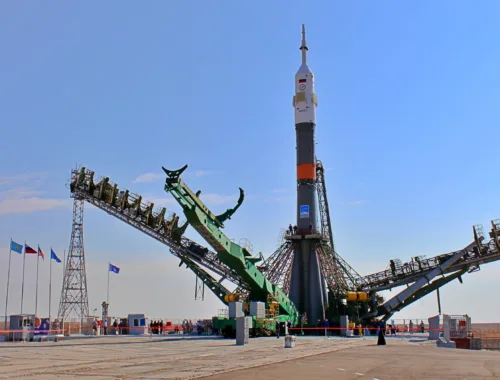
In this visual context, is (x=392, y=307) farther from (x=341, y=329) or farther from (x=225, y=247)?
(x=225, y=247)

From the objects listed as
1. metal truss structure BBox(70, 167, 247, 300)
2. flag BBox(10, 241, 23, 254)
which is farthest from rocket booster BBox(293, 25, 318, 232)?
flag BBox(10, 241, 23, 254)

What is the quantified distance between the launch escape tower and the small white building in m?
7.17

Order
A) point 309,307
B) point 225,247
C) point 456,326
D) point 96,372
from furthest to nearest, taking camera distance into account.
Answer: point 309,307 → point 225,247 → point 456,326 → point 96,372

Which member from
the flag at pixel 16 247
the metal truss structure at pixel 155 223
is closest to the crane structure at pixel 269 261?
the metal truss structure at pixel 155 223

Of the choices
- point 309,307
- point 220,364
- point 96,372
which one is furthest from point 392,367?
point 309,307

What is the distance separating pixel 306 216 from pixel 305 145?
730 cm

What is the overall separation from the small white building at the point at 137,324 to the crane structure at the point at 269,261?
7.37 meters

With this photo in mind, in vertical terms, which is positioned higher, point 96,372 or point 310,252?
point 310,252

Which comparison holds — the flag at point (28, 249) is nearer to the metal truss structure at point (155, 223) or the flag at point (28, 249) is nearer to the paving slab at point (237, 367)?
the metal truss structure at point (155, 223)

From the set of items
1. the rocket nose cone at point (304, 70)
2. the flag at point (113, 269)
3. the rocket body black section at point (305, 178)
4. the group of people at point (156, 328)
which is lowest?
the group of people at point (156, 328)

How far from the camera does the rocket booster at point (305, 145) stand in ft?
189

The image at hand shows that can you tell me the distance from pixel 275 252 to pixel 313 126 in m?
13.3

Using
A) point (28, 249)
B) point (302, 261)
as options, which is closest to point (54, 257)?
point (28, 249)

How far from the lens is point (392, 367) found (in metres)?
19.0
